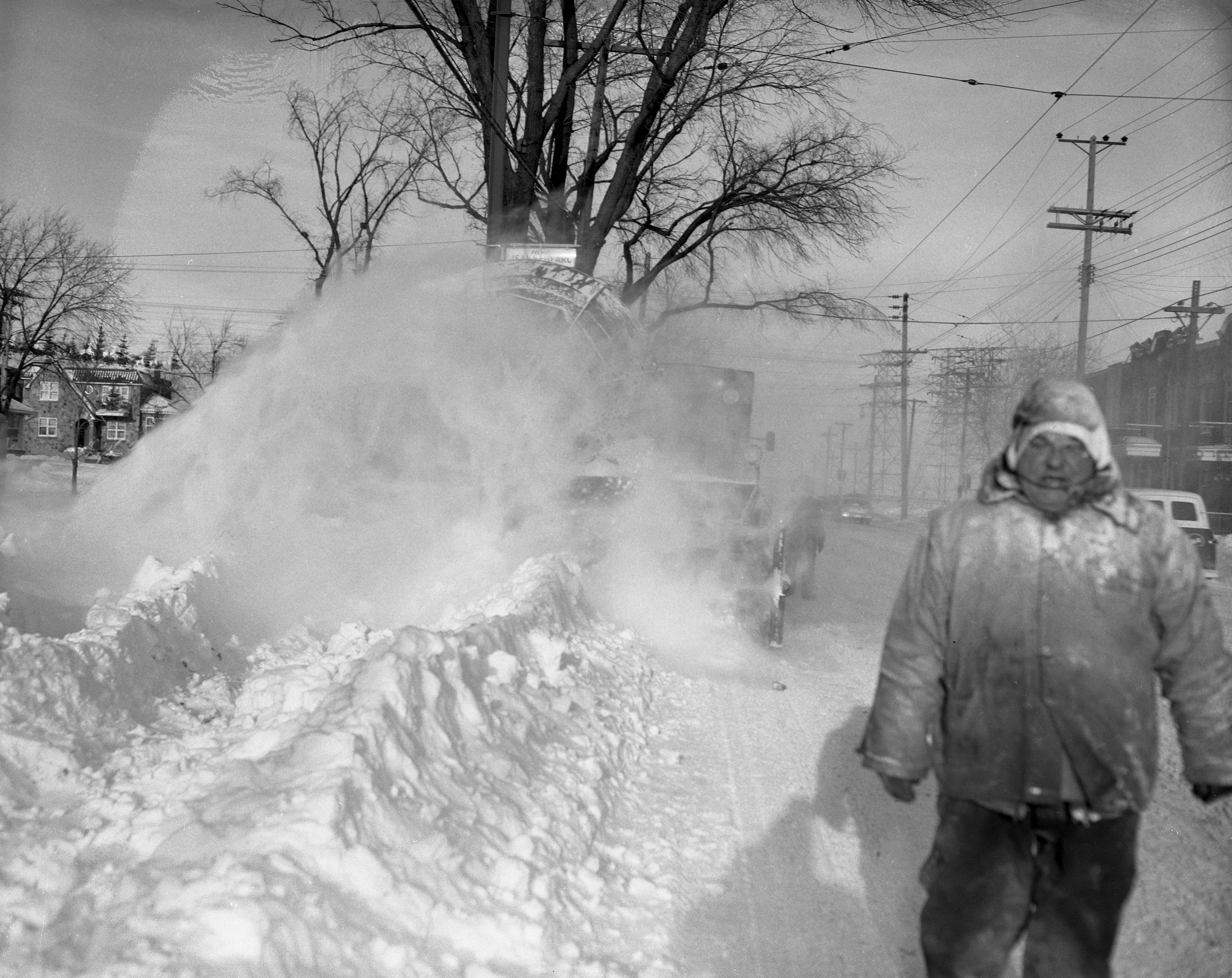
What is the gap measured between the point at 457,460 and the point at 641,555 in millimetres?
2315

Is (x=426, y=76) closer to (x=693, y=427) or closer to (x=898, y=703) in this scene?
(x=693, y=427)

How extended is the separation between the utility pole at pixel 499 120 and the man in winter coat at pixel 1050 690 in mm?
10598

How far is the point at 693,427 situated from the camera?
12.4 meters

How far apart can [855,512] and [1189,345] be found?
48.7ft

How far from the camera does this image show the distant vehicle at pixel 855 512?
144ft

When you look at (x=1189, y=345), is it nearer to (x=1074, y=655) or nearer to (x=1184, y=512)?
(x=1184, y=512)

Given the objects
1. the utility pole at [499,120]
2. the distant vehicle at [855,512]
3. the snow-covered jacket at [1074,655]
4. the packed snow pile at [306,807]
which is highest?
the utility pole at [499,120]

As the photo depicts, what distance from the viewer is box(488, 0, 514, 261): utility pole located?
1292cm

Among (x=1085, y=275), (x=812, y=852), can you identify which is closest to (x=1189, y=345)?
(x=1085, y=275)

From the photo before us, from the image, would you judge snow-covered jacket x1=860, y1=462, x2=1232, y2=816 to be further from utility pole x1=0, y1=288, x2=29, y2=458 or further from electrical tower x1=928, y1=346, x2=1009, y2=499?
electrical tower x1=928, y1=346, x2=1009, y2=499

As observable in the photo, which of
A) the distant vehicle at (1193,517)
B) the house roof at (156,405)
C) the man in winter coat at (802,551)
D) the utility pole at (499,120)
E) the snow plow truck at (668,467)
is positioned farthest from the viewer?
the house roof at (156,405)

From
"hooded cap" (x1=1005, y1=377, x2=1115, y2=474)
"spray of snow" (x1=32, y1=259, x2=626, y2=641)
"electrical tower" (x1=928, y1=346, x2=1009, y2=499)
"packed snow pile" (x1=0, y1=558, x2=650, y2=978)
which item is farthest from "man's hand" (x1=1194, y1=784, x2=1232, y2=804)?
Answer: "electrical tower" (x1=928, y1=346, x2=1009, y2=499)

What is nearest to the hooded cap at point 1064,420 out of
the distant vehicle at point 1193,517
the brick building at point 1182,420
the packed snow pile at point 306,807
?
the packed snow pile at point 306,807

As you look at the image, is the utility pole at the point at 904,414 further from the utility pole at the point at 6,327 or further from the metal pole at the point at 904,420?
the utility pole at the point at 6,327
